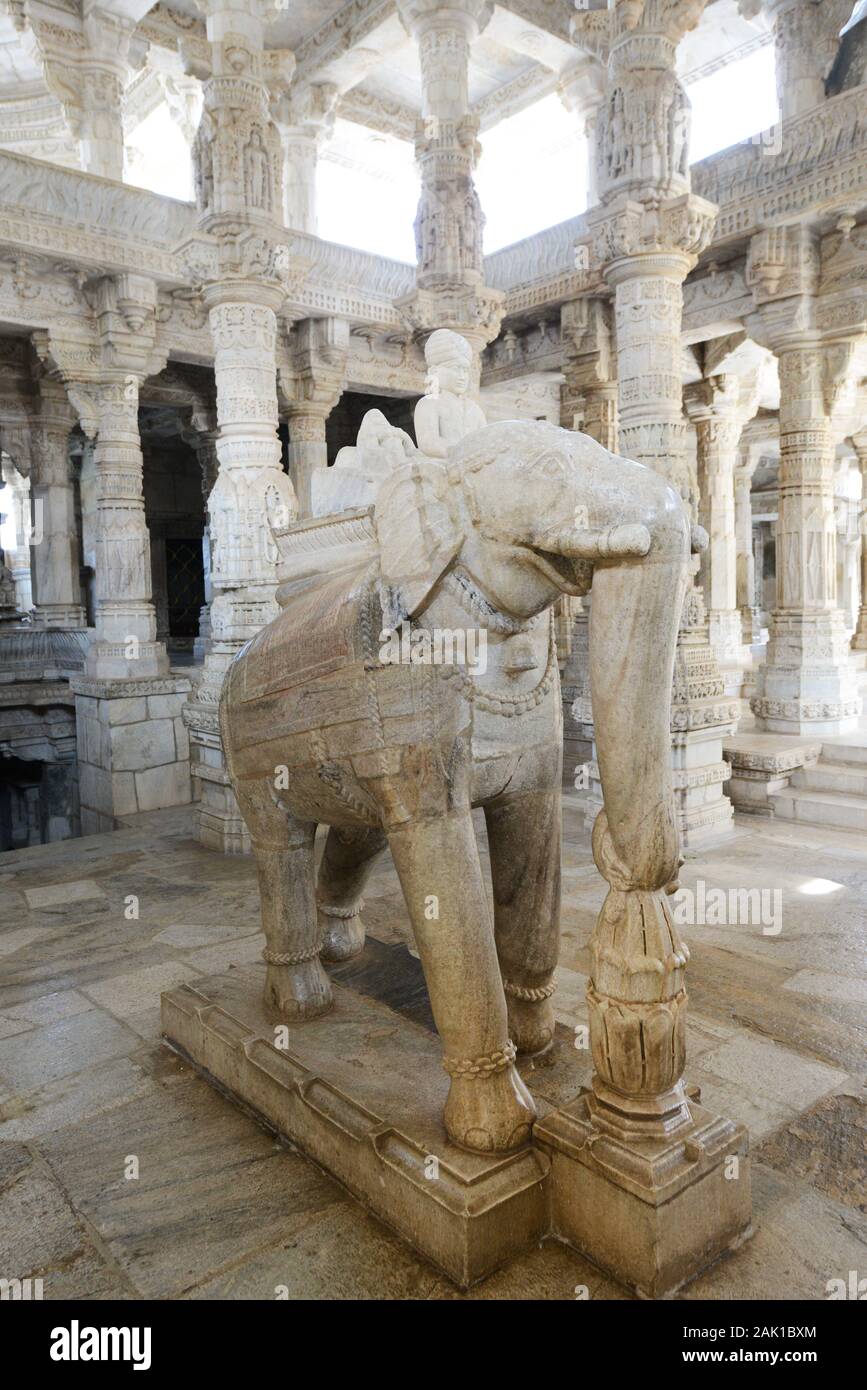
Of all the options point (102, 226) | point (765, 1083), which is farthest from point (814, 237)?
point (765, 1083)

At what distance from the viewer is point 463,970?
1804mm

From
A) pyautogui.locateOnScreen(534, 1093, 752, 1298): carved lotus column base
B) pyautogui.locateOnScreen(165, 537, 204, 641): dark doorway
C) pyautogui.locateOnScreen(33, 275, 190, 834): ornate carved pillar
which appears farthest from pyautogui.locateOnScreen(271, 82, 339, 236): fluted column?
pyautogui.locateOnScreen(534, 1093, 752, 1298): carved lotus column base

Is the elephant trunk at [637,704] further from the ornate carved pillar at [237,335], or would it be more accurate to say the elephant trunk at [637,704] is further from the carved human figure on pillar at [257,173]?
the carved human figure on pillar at [257,173]

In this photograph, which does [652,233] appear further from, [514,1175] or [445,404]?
[514,1175]

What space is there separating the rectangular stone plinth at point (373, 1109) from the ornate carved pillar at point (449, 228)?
5.24 metres

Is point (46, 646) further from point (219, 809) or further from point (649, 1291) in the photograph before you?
point (649, 1291)

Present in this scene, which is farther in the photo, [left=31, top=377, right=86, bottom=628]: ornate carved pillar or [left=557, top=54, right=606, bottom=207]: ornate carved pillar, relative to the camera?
[left=31, top=377, right=86, bottom=628]: ornate carved pillar

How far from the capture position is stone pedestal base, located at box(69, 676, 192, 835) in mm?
7812

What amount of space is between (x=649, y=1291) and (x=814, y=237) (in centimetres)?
758

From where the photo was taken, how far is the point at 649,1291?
→ 64.4 inches

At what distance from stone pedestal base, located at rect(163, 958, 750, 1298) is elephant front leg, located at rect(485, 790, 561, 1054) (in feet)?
0.43

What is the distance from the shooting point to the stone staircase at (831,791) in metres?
Answer: 5.77

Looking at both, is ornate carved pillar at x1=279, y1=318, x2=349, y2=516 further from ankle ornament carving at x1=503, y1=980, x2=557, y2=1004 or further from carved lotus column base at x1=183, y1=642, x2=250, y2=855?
ankle ornament carving at x1=503, y1=980, x2=557, y2=1004

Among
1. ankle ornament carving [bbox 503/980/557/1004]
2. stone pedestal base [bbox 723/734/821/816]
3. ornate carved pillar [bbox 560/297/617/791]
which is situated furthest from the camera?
ornate carved pillar [bbox 560/297/617/791]
